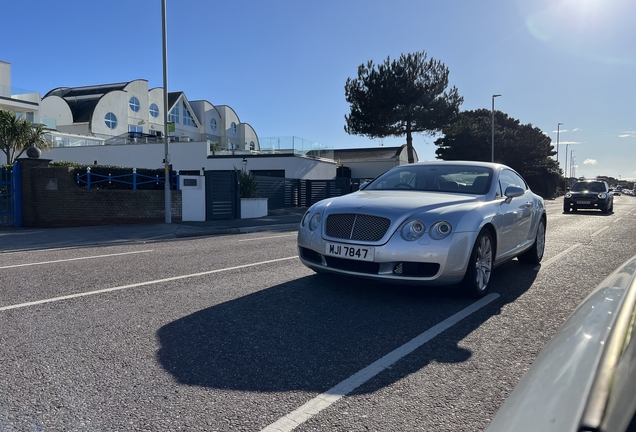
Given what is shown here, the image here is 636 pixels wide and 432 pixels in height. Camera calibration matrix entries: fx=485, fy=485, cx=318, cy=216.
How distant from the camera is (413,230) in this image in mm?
4754

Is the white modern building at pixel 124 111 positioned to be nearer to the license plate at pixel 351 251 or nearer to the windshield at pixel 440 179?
the windshield at pixel 440 179

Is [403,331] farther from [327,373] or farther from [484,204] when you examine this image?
[484,204]

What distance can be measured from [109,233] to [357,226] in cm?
1050

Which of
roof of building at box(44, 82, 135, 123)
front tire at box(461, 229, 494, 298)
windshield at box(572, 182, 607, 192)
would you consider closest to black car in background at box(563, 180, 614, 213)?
windshield at box(572, 182, 607, 192)

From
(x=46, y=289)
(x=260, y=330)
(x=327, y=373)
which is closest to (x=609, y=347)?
(x=327, y=373)

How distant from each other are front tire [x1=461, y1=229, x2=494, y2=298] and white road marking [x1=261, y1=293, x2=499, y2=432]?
58 centimetres

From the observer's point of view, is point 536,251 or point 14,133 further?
point 14,133

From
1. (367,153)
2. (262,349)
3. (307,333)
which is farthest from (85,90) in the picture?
(262,349)

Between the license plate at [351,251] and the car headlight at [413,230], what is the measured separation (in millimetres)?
349

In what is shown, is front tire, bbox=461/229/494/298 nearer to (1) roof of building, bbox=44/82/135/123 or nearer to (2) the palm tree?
(2) the palm tree

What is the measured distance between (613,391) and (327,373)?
7.52 feet

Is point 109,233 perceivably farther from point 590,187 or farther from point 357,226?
point 590,187

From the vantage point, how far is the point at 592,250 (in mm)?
8992

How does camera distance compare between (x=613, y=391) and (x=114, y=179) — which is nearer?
(x=613, y=391)
